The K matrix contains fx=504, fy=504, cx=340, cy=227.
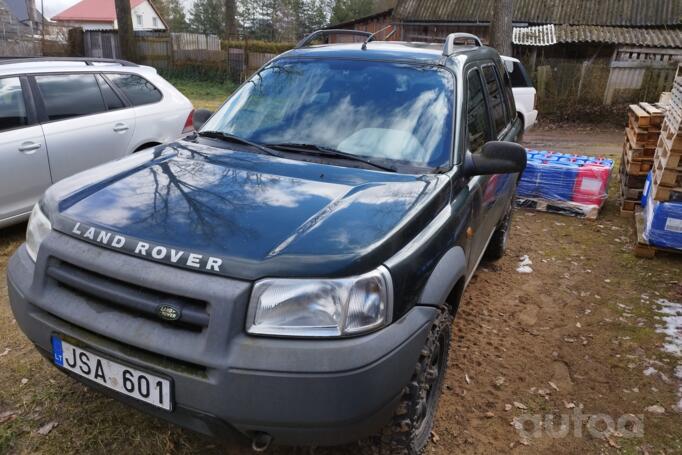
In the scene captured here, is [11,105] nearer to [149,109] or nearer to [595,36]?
[149,109]

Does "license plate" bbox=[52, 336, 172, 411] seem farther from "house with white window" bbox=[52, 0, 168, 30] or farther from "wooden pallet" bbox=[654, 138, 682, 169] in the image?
"house with white window" bbox=[52, 0, 168, 30]

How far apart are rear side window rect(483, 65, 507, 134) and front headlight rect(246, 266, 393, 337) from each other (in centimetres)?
243

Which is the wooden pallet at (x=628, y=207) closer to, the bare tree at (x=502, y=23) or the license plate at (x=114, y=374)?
the license plate at (x=114, y=374)

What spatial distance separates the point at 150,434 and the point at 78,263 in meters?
1.02

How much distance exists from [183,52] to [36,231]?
21323 millimetres

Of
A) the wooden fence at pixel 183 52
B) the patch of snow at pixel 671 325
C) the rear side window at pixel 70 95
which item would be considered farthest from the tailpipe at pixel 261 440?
the wooden fence at pixel 183 52

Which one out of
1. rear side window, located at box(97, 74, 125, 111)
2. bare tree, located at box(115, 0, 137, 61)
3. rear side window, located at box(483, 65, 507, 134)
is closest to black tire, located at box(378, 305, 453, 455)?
rear side window, located at box(483, 65, 507, 134)

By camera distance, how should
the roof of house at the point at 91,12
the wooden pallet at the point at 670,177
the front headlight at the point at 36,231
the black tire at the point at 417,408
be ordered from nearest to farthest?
the black tire at the point at 417,408 < the front headlight at the point at 36,231 < the wooden pallet at the point at 670,177 < the roof of house at the point at 91,12

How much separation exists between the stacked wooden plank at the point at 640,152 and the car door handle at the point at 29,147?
253 inches

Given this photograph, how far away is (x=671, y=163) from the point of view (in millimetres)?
4625

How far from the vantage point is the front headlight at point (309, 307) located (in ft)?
5.81

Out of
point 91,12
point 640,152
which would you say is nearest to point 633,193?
point 640,152

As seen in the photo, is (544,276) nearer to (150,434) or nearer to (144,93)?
(150,434)

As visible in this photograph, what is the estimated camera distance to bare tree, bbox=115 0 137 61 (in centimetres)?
1788
